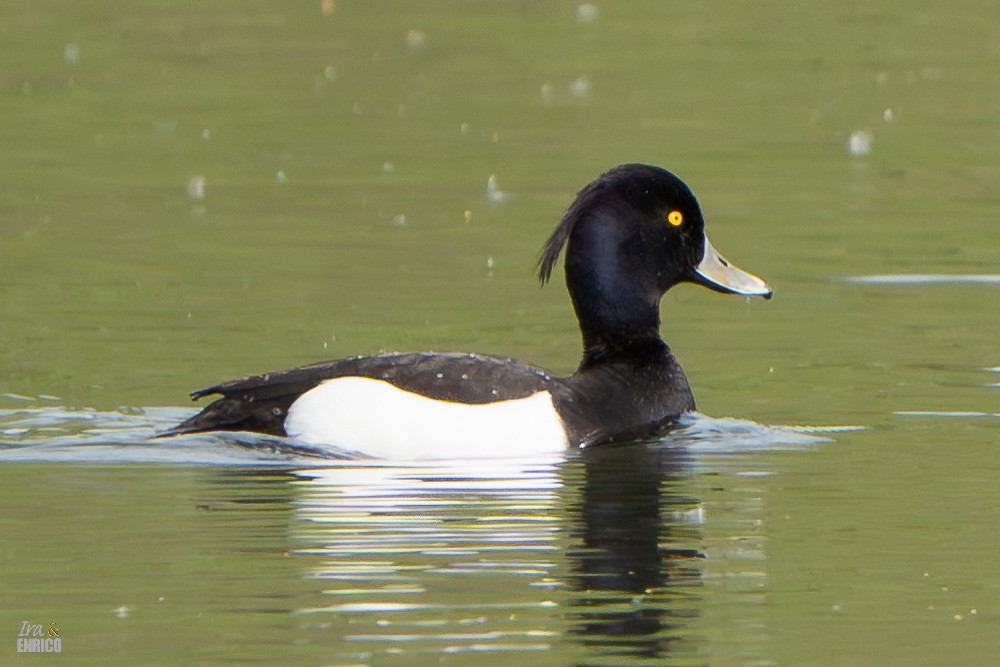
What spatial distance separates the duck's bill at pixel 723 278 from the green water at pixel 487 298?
46cm

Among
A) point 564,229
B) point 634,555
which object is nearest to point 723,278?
point 564,229

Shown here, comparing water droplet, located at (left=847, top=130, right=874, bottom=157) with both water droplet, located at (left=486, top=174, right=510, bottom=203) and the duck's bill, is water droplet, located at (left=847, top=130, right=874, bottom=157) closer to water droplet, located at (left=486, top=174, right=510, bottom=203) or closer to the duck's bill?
water droplet, located at (left=486, top=174, right=510, bottom=203)

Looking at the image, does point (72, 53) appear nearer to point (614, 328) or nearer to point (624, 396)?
point (614, 328)

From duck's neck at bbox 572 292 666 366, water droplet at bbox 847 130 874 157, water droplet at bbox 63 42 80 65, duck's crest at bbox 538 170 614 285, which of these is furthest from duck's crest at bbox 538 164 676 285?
water droplet at bbox 63 42 80 65

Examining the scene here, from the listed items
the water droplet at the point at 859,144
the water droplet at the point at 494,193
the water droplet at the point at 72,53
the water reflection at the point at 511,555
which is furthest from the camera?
the water droplet at the point at 72,53

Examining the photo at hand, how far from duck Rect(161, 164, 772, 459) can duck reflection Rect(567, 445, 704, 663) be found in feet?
0.93

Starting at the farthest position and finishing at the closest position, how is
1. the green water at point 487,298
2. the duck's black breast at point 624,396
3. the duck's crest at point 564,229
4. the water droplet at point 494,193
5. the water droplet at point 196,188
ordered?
the water droplet at point 196,188 < the water droplet at point 494,193 < the duck's crest at point 564,229 < the duck's black breast at point 624,396 < the green water at point 487,298

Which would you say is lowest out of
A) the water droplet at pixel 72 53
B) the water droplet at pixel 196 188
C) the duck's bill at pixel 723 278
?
the duck's bill at pixel 723 278

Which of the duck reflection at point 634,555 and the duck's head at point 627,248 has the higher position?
the duck's head at point 627,248

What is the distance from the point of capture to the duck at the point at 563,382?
8383 mm

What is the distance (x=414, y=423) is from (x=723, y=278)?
1.85m

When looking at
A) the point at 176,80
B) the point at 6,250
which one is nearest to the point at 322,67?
the point at 176,80

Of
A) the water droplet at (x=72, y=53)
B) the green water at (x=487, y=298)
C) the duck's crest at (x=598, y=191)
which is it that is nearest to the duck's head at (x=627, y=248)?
the duck's crest at (x=598, y=191)

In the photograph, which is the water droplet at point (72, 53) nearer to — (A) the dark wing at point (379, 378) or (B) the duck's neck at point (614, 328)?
(B) the duck's neck at point (614, 328)
